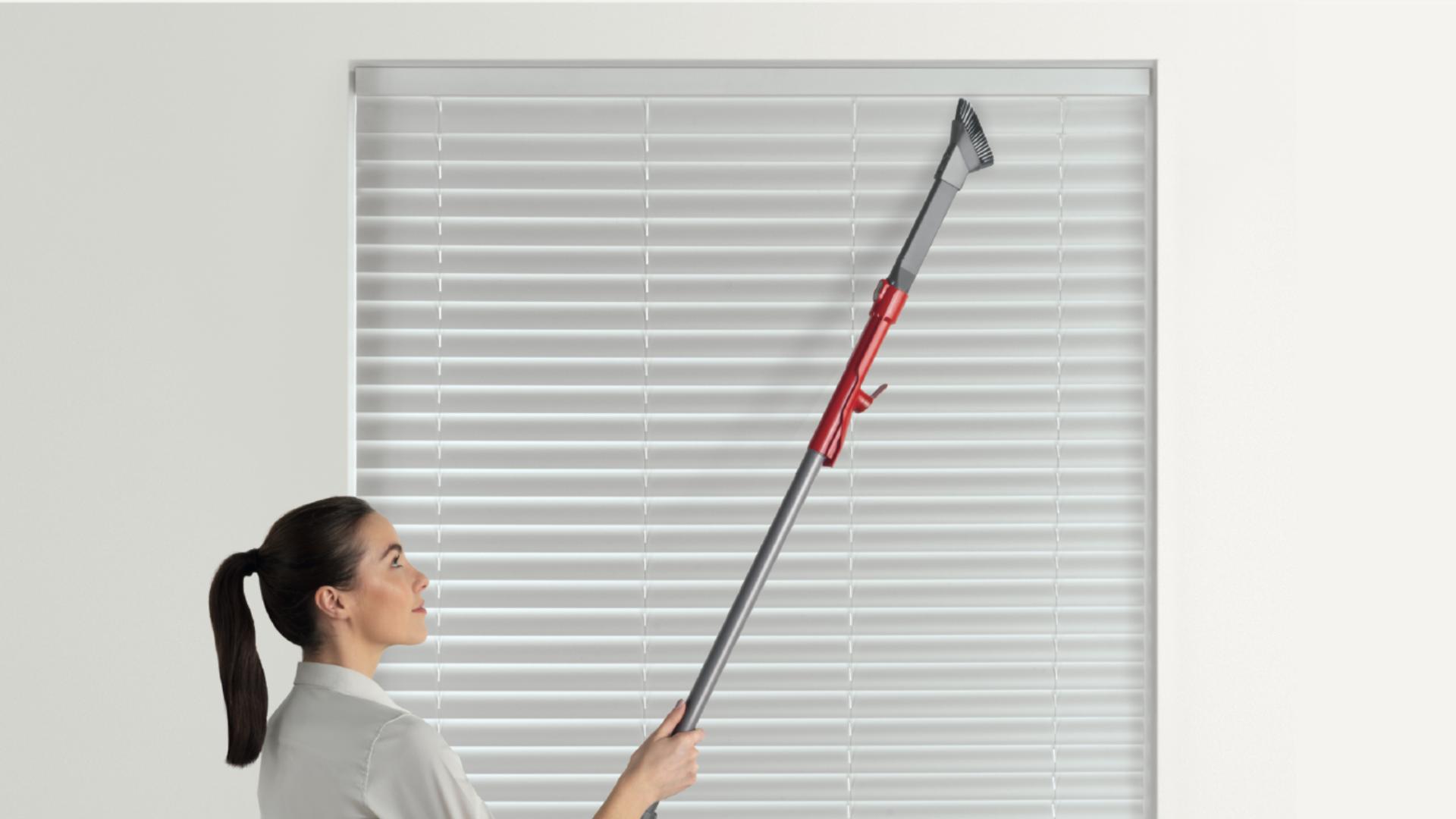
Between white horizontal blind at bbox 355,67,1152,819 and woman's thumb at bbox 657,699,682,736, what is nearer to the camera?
woman's thumb at bbox 657,699,682,736

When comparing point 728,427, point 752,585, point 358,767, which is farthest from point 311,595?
point 728,427

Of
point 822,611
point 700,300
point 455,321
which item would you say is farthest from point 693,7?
point 822,611

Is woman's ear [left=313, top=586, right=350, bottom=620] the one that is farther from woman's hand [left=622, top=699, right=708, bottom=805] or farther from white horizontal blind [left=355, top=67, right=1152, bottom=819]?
white horizontal blind [left=355, top=67, right=1152, bottom=819]

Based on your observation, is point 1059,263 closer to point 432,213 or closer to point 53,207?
point 432,213

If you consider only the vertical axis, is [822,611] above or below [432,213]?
below

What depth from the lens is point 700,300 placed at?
1.44 meters

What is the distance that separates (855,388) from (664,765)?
18.8 inches

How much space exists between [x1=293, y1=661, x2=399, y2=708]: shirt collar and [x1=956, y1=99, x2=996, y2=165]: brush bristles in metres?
0.95

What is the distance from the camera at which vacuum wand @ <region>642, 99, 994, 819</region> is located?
122 centimetres

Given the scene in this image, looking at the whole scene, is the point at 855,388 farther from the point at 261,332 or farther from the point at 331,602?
the point at 261,332

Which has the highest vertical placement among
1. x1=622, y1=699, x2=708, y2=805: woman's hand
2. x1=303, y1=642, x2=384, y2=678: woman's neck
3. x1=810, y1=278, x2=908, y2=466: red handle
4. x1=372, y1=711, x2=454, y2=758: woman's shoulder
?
x1=810, y1=278, x2=908, y2=466: red handle

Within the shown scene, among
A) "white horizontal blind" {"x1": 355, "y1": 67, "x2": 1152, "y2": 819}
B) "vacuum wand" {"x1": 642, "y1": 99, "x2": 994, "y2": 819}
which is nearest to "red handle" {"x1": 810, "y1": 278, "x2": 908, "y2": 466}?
Result: "vacuum wand" {"x1": 642, "y1": 99, "x2": 994, "y2": 819}

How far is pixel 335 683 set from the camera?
3.15 feet
